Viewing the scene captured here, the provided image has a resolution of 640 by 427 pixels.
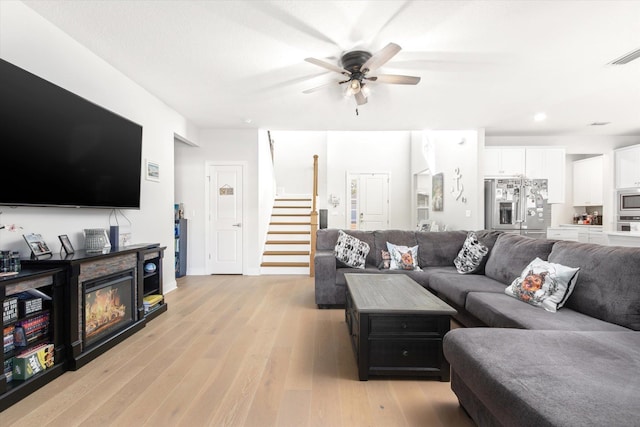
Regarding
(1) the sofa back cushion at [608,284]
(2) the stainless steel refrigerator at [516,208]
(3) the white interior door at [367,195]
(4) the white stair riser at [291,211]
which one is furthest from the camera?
(3) the white interior door at [367,195]

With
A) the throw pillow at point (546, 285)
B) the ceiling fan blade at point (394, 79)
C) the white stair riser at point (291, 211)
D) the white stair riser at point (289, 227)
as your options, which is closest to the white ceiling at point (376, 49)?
the ceiling fan blade at point (394, 79)

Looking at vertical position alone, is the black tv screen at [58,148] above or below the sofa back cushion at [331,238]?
above

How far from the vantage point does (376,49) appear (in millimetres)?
2693

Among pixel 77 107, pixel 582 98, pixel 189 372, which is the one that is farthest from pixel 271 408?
pixel 582 98

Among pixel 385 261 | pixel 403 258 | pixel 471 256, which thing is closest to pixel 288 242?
pixel 385 261

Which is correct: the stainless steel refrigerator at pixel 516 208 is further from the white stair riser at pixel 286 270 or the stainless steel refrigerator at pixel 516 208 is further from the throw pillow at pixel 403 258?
the white stair riser at pixel 286 270

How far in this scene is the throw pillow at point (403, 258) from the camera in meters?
3.78

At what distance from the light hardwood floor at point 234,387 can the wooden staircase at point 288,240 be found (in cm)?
236

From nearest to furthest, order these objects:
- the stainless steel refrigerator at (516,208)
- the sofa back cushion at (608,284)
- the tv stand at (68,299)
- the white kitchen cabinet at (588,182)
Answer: the tv stand at (68,299) → the sofa back cushion at (608,284) → the stainless steel refrigerator at (516,208) → the white kitchen cabinet at (588,182)

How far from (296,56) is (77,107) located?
74.1 inches

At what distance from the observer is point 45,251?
226 cm

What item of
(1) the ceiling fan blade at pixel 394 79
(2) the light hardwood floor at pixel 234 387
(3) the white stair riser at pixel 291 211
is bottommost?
(2) the light hardwood floor at pixel 234 387

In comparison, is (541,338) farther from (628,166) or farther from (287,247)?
(628,166)

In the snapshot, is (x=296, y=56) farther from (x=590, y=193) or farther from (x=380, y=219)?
(x=590, y=193)
